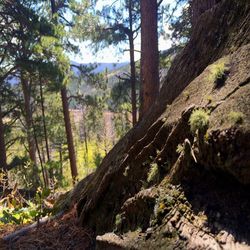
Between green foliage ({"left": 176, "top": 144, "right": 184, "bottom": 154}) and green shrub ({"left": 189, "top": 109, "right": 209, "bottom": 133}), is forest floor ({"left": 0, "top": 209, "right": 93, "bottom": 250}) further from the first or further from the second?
green shrub ({"left": 189, "top": 109, "right": 209, "bottom": 133})

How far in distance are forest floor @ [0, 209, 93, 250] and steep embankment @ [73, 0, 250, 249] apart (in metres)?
0.16

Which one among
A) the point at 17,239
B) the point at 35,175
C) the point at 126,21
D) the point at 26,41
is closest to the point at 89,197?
the point at 17,239

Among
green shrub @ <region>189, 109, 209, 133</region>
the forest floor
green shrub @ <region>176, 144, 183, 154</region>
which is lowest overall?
the forest floor

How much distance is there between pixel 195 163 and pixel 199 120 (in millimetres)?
327

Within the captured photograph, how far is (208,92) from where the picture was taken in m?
3.12

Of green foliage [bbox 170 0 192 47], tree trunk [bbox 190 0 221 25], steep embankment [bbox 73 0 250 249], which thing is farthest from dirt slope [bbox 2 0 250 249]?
green foliage [bbox 170 0 192 47]

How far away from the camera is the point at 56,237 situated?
14.1 ft

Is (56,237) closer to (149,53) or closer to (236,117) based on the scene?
(236,117)

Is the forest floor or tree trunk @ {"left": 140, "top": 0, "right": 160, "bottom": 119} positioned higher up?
tree trunk @ {"left": 140, "top": 0, "right": 160, "bottom": 119}

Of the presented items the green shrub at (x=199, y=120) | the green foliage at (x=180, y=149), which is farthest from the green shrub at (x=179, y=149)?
the green shrub at (x=199, y=120)

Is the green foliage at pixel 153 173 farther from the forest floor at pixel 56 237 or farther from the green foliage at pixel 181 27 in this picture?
the green foliage at pixel 181 27

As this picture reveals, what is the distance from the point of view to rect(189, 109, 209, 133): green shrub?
8.84ft

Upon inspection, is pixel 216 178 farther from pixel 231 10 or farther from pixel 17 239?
pixel 17 239

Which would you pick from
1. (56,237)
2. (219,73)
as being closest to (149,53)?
(56,237)
